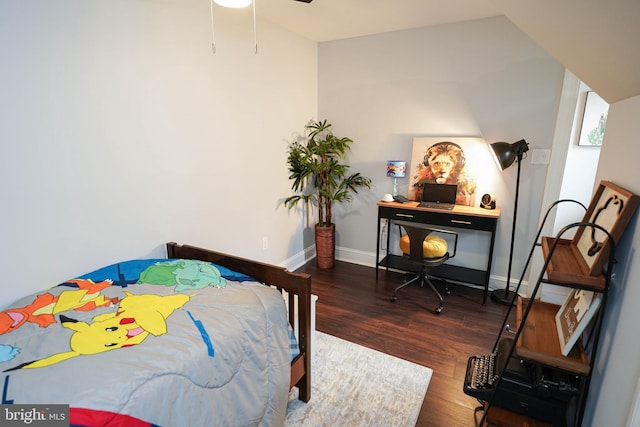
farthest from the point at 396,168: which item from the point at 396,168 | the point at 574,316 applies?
the point at 574,316

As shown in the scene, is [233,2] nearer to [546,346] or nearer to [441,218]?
[546,346]

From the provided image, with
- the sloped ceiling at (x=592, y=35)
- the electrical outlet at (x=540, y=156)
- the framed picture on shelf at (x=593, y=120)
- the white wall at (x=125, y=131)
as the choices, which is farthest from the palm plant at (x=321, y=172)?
the sloped ceiling at (x=592, y=35)

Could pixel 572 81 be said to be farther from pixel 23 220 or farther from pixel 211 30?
pixel 23 220

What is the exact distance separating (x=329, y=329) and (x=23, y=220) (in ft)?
6.54

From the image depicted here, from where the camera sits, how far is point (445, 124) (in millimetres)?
3014

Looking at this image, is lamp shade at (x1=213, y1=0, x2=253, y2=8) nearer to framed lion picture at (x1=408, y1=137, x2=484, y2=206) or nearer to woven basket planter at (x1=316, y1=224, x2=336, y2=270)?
framed lion picture at (x1=408, y1=137, x2=484, y2=206)

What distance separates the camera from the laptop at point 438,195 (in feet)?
9.88

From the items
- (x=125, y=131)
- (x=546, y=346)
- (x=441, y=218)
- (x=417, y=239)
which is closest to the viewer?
(x=546, y=346)

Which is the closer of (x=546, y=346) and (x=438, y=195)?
(x=546, y=346)

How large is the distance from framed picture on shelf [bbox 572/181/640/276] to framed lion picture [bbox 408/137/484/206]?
1.69m

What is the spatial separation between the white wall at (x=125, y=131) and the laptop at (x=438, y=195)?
1.63 m

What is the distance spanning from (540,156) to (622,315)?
2.06m

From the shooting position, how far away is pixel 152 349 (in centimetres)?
111

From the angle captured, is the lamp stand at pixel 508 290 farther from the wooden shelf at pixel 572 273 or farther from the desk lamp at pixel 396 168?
the wooden shelf at pixel 572 273
